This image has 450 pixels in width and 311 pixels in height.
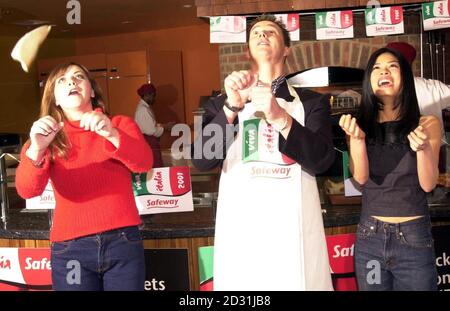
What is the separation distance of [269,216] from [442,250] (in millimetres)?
747

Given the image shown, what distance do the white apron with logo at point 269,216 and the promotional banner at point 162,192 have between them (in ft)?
1.52

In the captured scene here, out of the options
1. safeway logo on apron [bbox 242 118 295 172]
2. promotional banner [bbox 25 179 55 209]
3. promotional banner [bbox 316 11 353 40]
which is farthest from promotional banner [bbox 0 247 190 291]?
promotional banner [bbox 316 11 353 40]

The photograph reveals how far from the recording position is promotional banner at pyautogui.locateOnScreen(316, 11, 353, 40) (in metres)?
2.63

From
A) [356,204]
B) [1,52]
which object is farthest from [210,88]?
[356,204]

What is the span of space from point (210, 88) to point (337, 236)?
4157 millimetres

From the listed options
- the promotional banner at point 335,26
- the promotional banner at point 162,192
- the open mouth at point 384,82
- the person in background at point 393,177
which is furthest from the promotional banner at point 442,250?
the promotional banner at point 335,26

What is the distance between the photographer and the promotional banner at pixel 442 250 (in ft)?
5.72

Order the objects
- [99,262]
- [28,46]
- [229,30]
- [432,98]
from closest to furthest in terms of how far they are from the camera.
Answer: [99,262], [28,46], [432,98], [229,30]

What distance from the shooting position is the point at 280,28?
1290 millimetres

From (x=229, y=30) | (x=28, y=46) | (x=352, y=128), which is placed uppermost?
(x=229, y=30)

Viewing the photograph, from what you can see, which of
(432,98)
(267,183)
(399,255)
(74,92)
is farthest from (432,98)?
(74,92)

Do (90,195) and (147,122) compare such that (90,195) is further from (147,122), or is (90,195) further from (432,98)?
(147,122)

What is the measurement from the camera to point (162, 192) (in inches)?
68.4
